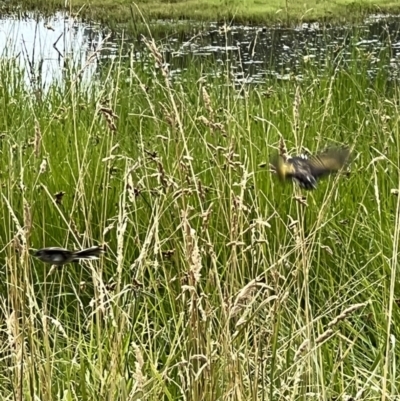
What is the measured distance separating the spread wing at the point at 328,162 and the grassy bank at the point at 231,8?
39.0 feet

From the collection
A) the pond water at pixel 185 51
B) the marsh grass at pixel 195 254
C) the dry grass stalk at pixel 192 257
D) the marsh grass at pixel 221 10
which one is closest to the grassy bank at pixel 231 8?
the marsh grass at pixel 221 10

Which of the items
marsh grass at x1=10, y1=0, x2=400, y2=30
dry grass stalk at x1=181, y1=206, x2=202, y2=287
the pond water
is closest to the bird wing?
dry grass stalk at x1=181, y1=206, x2=202, y2=287

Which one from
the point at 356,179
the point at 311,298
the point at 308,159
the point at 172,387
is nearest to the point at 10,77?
the point at 356,179

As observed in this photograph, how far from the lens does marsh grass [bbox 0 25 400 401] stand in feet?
3.98

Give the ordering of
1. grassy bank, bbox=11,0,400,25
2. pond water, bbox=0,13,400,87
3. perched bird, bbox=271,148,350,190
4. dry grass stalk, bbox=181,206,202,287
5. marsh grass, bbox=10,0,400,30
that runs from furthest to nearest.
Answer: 1. grassy bank, bbox=11,0,400,25
2. marsh grass, bbox=10,0,400,30
3. pond water, bbox=0,13,400,87
4. perched bird, bbox=271,148,350,190
5. dry grass stalk, bbox=181,206,202,287

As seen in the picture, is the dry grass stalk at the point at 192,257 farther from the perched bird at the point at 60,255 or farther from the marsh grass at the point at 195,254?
the perched bird at the point at 60,255

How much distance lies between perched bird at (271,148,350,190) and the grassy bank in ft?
39.1

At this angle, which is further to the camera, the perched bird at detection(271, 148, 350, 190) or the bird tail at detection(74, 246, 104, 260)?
the perched bird at detection(271, 148, 350, 190)

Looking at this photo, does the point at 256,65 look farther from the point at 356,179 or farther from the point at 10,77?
the point at 356,179

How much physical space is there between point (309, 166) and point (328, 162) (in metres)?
0.05

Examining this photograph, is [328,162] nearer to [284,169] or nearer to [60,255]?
[284,169]

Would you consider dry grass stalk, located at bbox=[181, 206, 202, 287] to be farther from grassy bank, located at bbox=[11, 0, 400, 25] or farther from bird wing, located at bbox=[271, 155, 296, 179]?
grassy bank, located at bbox=[11, 0, 400, 25]

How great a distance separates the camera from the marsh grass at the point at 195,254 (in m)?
1.21

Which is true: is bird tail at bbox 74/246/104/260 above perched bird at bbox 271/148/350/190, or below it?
below
